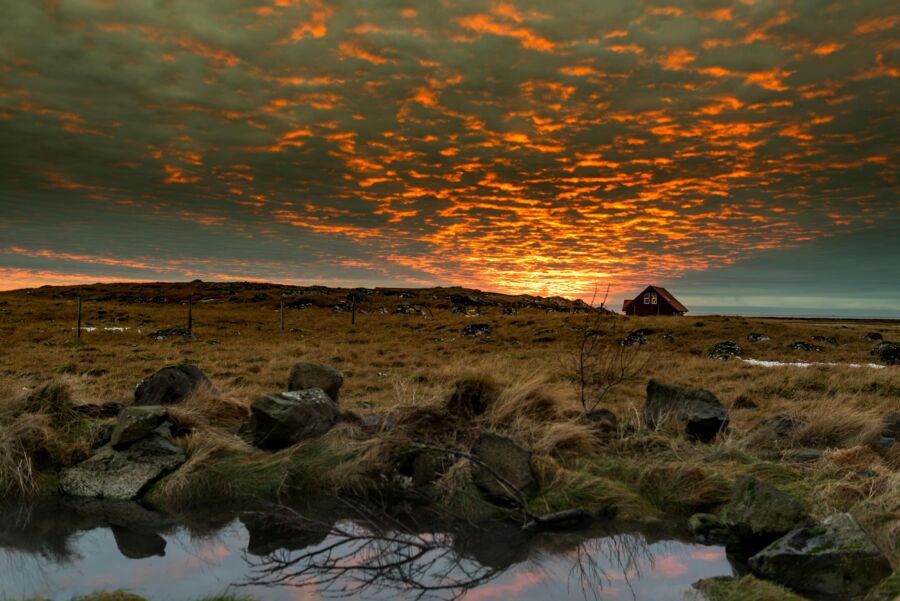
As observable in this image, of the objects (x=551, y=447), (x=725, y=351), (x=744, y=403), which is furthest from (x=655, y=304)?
(x=551, y=447)

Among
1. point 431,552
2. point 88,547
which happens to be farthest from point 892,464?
point 88,547

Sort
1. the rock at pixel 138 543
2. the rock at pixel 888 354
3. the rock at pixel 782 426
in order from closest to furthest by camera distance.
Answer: the rock at pixel 138 543 < the rock at pixel 782 426 < the rock at pixel 888 354

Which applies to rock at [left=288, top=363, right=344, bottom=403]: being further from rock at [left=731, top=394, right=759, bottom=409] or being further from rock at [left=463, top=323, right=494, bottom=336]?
rock at [left=463, top=323, right=494, bottom=336]

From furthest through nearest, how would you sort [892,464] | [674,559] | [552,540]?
[892,464]
[552,540]
[674,559]

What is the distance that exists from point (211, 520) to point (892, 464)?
844 centimetres

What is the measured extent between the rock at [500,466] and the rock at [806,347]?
79.1 ft

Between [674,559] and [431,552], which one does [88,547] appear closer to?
[431,552]

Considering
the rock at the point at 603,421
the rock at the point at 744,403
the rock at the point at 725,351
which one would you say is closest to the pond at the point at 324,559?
the rock at the point at 603,421

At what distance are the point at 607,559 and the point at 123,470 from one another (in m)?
5.94

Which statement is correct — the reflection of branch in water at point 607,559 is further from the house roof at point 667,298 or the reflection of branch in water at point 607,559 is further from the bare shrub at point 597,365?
the house roof at point 667,298

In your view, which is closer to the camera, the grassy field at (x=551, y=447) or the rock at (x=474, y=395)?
the grassy field at (x=551, y=447)

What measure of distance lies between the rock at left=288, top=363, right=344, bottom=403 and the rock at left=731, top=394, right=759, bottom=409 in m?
8.89

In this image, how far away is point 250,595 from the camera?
203 inches

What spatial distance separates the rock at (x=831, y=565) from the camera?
5.06 meters
